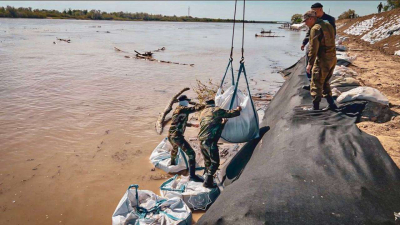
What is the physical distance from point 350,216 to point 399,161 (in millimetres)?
1445

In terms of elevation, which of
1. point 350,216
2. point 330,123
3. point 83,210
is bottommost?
point 83,210

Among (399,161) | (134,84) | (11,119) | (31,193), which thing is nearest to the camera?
(399,161)

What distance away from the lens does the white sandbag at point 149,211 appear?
9.63 ft

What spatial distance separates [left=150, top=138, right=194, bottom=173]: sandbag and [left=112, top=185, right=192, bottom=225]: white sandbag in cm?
121

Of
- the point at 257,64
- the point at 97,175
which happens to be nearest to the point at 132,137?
the point at 97,175

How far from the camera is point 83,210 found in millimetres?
3645

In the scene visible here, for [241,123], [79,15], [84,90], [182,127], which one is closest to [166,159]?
[182,127]

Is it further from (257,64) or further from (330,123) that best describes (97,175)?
(257,64)

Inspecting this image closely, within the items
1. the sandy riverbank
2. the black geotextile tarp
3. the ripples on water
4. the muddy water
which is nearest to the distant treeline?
the ripples on water

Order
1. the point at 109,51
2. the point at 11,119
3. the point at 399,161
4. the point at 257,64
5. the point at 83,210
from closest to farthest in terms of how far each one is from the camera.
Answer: the point at 399,161, the point at 83,210, the point at 11,119, the point at 257,64, the point at 109,51

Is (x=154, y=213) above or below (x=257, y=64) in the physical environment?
below

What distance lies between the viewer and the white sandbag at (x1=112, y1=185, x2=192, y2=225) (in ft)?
9.63

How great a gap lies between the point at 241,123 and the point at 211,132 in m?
0.50

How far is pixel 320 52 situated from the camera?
4.02 m
